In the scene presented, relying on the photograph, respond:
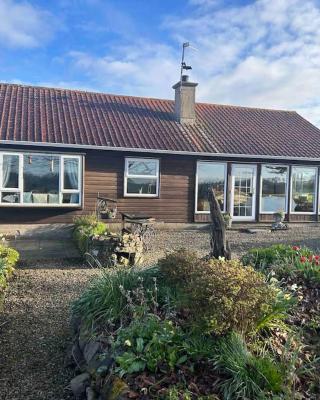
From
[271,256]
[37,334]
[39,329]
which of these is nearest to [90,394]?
[37,334]

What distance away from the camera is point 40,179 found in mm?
12219

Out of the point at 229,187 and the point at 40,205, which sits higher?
the point at 229,187

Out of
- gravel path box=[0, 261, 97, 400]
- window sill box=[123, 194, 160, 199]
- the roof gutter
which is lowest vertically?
gravel path box=[0, 261, 97, 400]

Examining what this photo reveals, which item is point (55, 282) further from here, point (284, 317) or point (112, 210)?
point (112, 210)

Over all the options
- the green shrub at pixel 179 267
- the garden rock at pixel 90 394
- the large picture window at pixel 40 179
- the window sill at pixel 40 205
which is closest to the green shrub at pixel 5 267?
the green shrub at pixel 179 267

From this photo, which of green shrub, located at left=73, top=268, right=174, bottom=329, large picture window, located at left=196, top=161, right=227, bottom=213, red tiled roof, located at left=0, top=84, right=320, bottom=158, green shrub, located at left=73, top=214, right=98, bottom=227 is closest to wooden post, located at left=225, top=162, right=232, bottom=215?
large picture window, located at left=196, top=161, right=227, bottom=213

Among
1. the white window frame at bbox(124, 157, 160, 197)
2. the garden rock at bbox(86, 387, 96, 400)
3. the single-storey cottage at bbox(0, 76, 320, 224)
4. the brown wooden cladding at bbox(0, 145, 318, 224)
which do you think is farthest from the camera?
the white window frame at bbox(124, 157, 160, 197)

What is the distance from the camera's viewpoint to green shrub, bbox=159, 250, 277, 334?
3.23m

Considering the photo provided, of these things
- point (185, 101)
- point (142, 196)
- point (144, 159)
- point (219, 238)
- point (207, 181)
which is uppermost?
point (185, 101)

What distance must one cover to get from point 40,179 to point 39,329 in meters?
7.91

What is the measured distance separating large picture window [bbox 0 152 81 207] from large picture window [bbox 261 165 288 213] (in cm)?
703

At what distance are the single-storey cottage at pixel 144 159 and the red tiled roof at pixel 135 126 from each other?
4cm

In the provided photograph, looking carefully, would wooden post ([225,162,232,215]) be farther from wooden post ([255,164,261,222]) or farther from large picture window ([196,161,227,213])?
wooden post ([255,164,261,222])

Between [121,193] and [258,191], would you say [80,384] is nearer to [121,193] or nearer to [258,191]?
[121,193]
